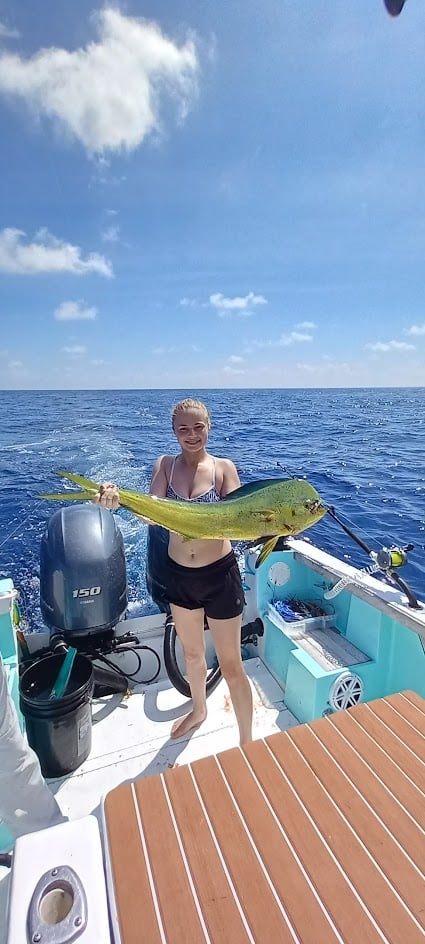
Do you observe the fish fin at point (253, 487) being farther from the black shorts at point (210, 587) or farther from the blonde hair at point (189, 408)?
the black shorts at point (210, 587)

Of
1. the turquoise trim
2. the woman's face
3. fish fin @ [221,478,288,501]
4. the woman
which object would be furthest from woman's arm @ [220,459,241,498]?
the turquoise trim

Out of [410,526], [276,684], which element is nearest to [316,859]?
[276,684]

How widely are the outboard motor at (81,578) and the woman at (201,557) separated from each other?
1049mm

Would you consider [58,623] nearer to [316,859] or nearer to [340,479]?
[316,859]

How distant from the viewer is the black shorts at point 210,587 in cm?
244

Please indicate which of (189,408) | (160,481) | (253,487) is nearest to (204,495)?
(160,481)

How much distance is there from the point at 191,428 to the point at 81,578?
1815 mm

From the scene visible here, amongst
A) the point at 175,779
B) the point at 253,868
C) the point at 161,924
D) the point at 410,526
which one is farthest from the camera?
the point at 410,526

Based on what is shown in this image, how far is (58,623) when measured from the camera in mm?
3391

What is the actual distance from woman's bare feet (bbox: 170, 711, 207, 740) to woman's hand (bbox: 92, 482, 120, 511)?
206cm

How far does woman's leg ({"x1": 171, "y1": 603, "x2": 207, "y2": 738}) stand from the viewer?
2637mm

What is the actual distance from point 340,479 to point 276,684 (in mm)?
11105

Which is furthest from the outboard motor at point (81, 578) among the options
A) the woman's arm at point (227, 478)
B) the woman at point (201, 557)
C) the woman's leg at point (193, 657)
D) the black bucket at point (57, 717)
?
the woman's arm at point (227, 478)

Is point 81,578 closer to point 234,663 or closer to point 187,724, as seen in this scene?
point 187,724
